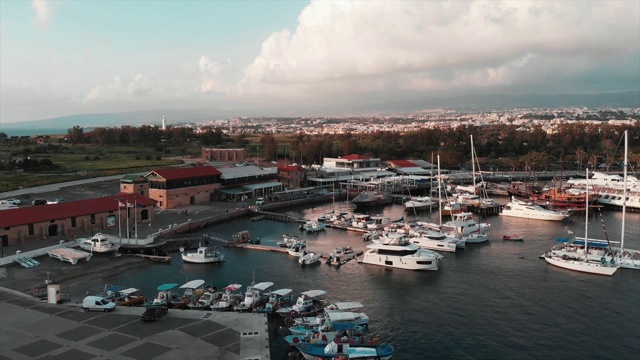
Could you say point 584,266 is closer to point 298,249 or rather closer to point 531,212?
point 298,249

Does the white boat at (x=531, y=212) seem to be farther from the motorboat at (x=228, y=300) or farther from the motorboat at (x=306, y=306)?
the motorboat at (x=228, y=300)

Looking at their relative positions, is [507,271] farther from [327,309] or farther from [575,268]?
[327,309]

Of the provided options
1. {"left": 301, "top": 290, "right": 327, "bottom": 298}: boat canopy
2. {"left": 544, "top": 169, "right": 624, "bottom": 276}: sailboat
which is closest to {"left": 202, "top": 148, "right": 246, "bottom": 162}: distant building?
{"left": 544, "top": 169, "right": 624, "bottom": 276}: sailboat

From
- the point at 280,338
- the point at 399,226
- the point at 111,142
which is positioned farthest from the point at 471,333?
the point at 111,142

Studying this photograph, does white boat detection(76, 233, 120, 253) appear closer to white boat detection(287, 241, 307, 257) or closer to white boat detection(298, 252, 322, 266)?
white boat detection(287, 241, 307, 257)

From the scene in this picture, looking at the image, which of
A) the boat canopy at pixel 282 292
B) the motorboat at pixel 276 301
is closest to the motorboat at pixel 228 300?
the motorboat at pixel 276 301
